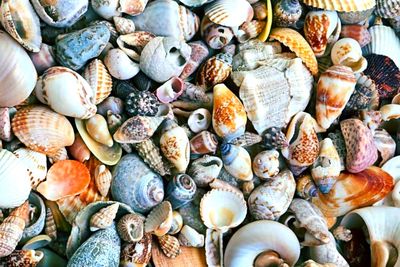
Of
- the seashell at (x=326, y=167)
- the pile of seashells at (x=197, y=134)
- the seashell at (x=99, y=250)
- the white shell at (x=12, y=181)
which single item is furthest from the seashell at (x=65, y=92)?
the seashell at (x=326, y=167)

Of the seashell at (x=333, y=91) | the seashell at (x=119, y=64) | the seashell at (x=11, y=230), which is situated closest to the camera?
the seashell at (x=11, y=230)

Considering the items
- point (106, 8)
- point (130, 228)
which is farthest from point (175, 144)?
point (106, 8)

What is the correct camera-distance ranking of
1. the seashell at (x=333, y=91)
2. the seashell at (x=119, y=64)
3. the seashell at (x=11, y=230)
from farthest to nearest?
1. the seashell at (x=333, y=91)
2. the seashell at (x=119, y=64)
3. the seashell at (x=11, y=230)

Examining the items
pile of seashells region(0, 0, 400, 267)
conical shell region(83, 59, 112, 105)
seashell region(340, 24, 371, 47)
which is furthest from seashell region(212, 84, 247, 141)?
seashell region(340, 24, 371, 47)

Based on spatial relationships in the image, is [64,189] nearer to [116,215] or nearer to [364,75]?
[116,215]

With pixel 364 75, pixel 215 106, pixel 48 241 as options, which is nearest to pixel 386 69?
pixel 364 75

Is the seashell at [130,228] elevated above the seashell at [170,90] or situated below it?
below

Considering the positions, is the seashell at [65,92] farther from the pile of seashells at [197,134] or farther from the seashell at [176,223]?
the seashell at [176,223]

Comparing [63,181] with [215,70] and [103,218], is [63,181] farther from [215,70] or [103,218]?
[215,70]

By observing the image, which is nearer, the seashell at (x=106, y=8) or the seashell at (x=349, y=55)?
the seashell at (x=106, y=8)
